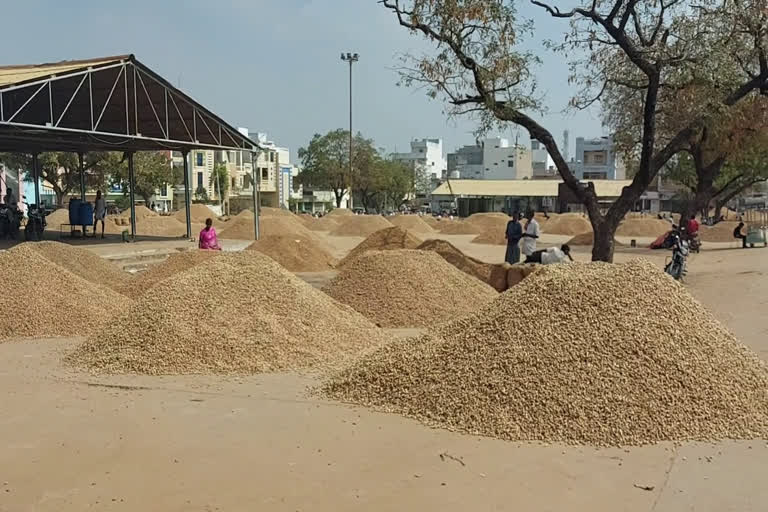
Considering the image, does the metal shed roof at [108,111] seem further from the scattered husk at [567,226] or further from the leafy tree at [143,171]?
the leafy tree at [143,171]

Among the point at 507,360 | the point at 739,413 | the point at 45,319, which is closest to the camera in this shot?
the point at 739,413

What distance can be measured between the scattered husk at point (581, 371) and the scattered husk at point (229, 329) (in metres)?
1.19

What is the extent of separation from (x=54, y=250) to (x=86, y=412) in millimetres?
7423

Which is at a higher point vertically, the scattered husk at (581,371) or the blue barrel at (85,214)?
the blue barrel at (85,214)

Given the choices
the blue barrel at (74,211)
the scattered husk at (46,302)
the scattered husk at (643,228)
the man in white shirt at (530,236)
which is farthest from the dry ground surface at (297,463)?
the scattered husk at (643,228)

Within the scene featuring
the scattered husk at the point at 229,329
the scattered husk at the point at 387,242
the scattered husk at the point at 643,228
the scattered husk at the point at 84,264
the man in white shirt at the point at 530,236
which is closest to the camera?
the scattered husk at the point at 229,329

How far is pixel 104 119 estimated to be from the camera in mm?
22453

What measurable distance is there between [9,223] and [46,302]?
13074 millimetres

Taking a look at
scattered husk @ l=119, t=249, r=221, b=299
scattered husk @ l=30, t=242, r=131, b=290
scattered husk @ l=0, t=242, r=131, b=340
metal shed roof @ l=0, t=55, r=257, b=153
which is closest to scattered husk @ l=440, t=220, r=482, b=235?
metal shed roof @ l=0, t=55, r=257, b=153

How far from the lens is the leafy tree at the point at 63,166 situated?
39656 mm

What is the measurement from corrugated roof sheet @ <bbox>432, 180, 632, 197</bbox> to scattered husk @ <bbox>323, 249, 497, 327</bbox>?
4708 centimetres

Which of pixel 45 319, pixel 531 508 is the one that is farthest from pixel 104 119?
pixel 531 508

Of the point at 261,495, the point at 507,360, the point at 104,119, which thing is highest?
the point at 104,119

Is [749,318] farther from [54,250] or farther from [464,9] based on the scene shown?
[54,250]
